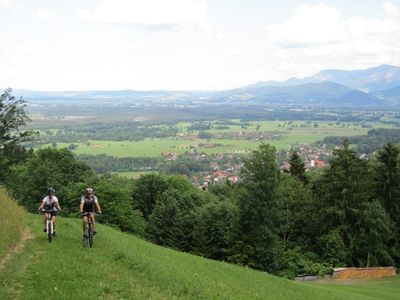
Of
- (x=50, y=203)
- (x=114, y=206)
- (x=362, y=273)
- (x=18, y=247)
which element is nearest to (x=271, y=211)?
(x=362, y=273)

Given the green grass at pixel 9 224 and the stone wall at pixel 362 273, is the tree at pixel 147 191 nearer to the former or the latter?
the stone wall at pixel 362 273

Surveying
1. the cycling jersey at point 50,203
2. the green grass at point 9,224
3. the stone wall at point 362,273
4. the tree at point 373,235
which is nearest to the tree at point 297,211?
the tree at point 373,235

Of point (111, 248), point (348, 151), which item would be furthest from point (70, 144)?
point (111, 248)

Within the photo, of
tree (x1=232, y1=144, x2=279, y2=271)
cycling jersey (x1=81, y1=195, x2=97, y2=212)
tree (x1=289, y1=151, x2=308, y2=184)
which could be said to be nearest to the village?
tree (x1=289, y1=151, x2=308, y2=184)

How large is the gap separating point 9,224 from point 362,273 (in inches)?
1251

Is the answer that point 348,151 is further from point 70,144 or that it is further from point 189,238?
point 70,144

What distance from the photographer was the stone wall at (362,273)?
40594mm

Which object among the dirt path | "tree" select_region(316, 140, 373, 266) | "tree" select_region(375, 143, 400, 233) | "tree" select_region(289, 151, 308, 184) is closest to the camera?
the dirt path

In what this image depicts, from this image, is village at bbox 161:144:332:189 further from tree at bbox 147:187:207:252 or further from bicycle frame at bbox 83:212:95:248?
bicycle frame at bbox 83:212:95:248

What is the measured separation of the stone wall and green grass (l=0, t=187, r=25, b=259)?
27.5 metres

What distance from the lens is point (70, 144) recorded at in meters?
199

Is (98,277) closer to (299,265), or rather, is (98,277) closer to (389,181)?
(299,265)

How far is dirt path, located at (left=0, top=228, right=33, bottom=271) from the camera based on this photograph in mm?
16727

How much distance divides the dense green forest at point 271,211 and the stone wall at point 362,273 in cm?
103
